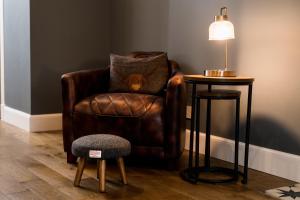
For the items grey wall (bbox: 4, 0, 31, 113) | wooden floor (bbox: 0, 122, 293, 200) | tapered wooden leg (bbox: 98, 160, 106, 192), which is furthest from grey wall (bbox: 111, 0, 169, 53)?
tapered wooden leg (bbox: 98, 160, 106, 192)

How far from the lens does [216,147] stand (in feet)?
10.7

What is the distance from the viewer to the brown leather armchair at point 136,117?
2.80 meters

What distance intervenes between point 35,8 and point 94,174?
2.03 meters

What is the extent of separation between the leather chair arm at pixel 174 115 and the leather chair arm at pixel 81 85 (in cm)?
70

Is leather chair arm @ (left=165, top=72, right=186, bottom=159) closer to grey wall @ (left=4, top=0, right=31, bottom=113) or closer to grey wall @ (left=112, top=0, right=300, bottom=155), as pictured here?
grey wall @ (left=112, top=0, right=300, bottom=155)

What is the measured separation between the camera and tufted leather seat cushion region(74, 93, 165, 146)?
282 centimetres

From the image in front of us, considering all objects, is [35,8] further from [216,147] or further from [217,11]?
[216,147]

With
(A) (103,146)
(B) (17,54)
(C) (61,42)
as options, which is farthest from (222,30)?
(B) (17,54)

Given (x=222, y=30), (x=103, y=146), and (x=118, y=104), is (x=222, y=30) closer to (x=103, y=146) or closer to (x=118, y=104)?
(x=118, y=104)

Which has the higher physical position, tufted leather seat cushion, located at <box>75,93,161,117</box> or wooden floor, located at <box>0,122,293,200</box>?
tufted leather seat cushion, located at <box>75,93,161,117</box>

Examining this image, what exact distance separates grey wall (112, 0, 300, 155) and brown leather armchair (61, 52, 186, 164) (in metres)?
0.51

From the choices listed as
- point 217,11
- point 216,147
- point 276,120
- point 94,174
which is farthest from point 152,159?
point 217,11

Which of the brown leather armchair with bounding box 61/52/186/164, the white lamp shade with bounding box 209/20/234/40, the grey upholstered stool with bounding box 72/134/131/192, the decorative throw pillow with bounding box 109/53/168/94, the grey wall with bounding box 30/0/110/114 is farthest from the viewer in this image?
the grey wall with bounding box 30/0/110/114

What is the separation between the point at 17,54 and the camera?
434cm
